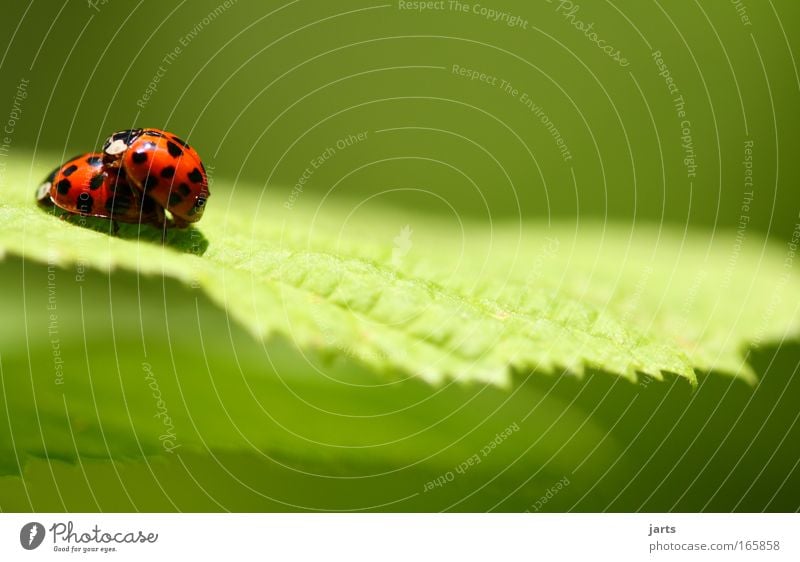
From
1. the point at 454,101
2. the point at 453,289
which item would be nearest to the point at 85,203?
the point at 453,289

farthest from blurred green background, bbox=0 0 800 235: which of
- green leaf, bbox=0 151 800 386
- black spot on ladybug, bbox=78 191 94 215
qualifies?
black spot on ladybug, bbox=78 191 94 215

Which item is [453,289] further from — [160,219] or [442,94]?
[442,94]

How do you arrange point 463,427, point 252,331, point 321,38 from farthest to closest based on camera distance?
1. point 321,38
2. point 463,427
3. point 252,331

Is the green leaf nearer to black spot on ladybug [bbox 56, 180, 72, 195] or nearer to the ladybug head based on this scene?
black spot on ladybug [bbox 56, 180, 72, 195]

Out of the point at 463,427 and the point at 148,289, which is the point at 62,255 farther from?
the point at 463,427
